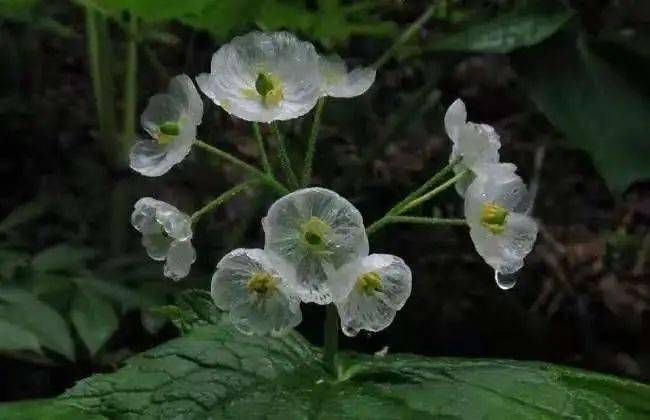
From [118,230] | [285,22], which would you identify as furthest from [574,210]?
[118,230]

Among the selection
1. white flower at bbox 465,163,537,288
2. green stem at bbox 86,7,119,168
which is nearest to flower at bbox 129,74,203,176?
white flower at bbox 465,163,537,288

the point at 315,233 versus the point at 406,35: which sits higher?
the point at 406,35

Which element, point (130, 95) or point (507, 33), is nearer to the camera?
point (507, 33)

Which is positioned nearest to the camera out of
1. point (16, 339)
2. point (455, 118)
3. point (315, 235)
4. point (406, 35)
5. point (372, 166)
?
point (315, 235)

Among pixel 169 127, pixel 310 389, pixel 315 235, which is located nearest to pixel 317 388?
pixel 310 389

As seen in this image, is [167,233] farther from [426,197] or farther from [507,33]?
[507,33]

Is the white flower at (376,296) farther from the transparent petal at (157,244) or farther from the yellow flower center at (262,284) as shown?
the transparent petal at (157,244)
